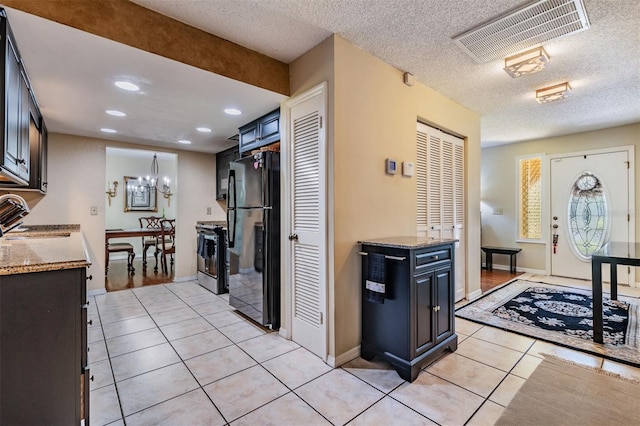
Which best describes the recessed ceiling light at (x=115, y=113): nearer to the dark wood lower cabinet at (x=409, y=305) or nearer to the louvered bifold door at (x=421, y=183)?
the dark wood lower cabinet at (x=409, y=305)

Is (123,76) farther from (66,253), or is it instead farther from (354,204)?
(354,204)

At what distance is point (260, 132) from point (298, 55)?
102 centimetres

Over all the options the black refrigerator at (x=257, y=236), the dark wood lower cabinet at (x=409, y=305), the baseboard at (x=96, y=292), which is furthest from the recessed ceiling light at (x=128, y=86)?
the baseboard at (x=96, y=292)

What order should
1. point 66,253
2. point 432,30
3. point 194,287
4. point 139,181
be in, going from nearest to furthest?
point 66,253
point 432,30
point 194,287
point 139,181

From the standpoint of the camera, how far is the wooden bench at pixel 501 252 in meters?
5.50

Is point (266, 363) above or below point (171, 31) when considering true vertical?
below

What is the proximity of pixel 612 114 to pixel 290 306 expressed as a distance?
508 centimetres

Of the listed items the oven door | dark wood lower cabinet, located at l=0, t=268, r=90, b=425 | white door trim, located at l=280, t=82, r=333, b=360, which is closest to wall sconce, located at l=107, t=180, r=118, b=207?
the oven door

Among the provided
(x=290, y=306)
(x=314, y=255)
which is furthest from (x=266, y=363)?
(x=314, y=255)

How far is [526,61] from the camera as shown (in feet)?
8.25

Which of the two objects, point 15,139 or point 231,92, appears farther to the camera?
point 231,92

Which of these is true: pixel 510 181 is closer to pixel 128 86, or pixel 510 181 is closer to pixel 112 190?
pixel 128 86

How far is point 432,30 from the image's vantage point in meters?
2.23

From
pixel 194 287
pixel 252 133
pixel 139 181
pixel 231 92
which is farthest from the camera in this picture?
pixel 139 181
